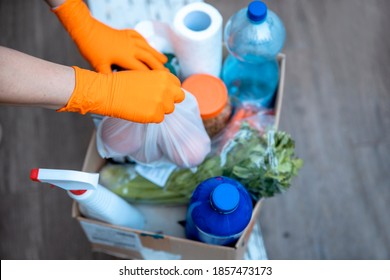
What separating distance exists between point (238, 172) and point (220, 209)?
15 cm

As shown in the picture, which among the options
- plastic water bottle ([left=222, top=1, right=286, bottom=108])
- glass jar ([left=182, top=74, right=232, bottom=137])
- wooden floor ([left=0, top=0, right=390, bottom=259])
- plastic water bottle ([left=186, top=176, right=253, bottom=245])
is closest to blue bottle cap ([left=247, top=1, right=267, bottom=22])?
plastic water bottle ([left=222, top=1, right=286, bottom=108])

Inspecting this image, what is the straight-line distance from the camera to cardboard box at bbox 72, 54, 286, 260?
795 mm

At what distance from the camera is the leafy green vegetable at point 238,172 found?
79 cm

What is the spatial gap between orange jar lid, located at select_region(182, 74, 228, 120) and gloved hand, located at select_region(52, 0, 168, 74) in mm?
70

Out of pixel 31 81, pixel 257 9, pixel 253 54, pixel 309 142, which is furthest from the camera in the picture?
pixel 309 142

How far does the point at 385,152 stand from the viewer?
122cm

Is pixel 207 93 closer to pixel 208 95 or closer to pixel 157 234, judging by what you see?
pixel 208 95

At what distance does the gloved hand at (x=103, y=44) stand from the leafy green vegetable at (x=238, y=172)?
21 centimetres

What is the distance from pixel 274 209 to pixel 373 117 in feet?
1.37

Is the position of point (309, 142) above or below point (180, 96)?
below

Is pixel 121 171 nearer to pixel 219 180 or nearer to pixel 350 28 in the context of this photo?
pixel 219 180

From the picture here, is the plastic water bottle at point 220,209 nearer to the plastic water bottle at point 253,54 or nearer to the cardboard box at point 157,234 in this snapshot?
the cardboard box at point 157,234

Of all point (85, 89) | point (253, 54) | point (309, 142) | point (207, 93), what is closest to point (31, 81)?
point (85, 89)

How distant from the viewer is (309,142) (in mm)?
1231
